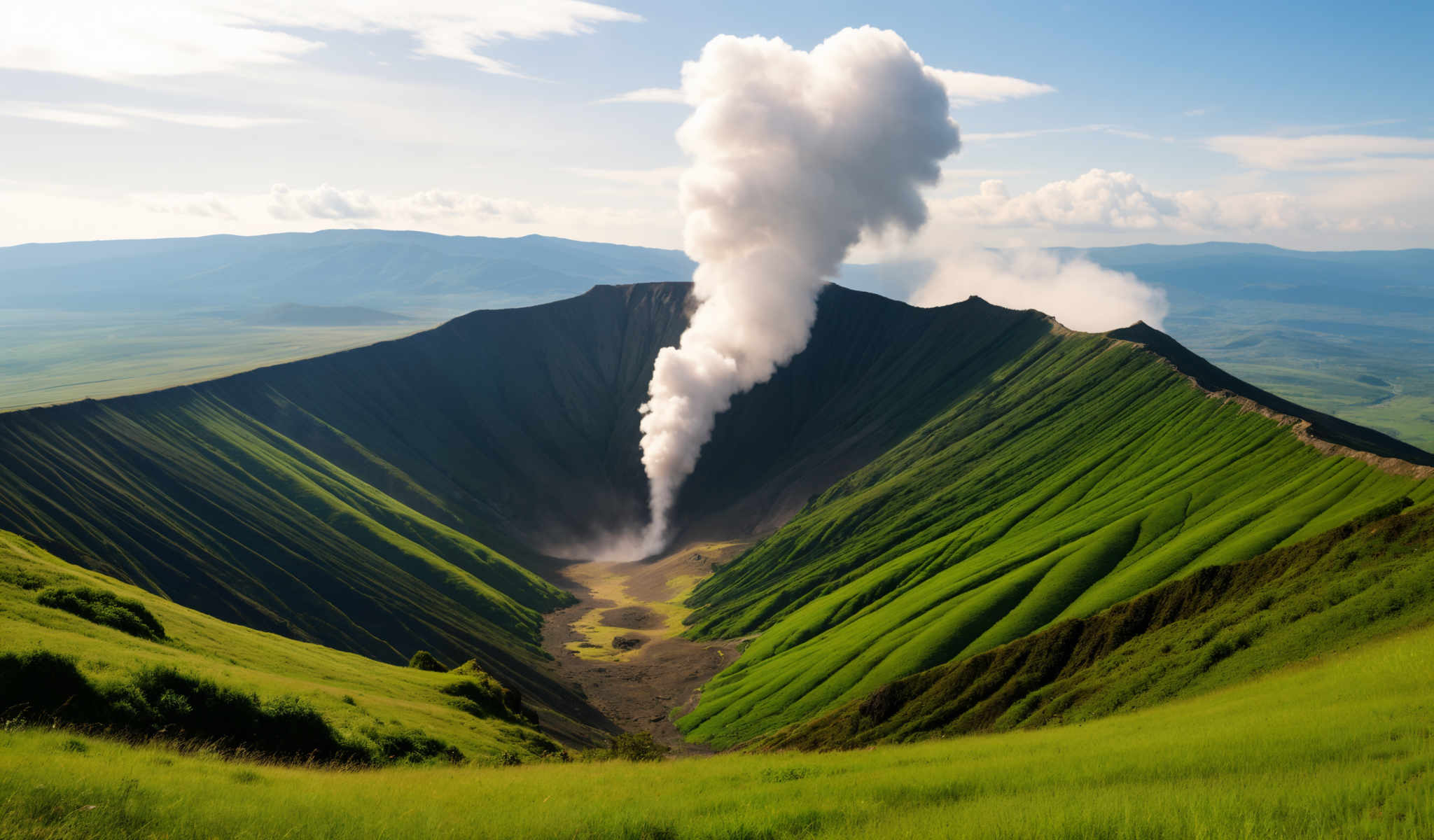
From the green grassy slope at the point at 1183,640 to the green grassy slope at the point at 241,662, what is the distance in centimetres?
2834

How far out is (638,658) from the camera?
156 m

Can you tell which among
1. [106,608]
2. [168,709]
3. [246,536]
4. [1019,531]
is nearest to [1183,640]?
[168,709]

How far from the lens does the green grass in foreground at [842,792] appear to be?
1691cm

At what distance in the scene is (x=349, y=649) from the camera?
4476 inches

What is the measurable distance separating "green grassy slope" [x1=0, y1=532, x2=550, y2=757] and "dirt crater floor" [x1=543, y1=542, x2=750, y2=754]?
43.7 metres

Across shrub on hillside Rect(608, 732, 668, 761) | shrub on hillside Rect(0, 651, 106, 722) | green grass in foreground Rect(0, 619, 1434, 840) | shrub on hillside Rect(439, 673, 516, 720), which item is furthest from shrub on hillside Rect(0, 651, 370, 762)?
shrub on hillside Rect(439, 673, 516, 720)

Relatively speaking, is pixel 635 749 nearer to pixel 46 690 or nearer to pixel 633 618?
pixel 46 690

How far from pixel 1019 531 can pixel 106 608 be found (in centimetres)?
11388

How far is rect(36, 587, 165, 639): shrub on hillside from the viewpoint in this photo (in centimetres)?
4762

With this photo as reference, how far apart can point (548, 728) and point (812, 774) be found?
72.6 metres

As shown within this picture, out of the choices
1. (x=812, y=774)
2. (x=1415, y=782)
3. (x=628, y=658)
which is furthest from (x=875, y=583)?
(x=1415, y=782)

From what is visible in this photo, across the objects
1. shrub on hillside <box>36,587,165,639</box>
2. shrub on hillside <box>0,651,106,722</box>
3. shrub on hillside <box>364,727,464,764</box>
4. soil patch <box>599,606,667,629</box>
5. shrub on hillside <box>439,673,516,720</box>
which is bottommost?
soil patch <box>599,606,667,629</box>

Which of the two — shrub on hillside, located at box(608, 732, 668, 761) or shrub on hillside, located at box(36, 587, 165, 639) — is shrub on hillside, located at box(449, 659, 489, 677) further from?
shrub on hillside, located at box(36, 587, 165, 639)

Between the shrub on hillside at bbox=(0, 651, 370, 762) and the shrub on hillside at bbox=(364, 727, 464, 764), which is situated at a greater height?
the shrub on hillside at bbox=(0, 651, 370, 762)
